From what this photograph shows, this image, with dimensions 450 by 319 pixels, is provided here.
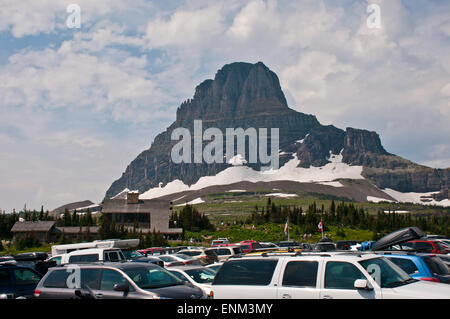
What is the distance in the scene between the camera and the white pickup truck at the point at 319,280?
944 cm

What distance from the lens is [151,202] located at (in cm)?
11756

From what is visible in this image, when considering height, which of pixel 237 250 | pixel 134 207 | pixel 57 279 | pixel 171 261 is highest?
pixel 134 207

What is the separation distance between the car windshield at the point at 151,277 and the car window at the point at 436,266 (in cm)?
681

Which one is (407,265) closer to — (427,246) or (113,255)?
(113,255)

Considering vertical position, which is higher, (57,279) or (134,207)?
(134,207)

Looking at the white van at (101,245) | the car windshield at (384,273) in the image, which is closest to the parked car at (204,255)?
the white van at (101,245)

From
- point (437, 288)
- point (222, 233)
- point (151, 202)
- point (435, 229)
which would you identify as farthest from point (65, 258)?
point (151, 202)

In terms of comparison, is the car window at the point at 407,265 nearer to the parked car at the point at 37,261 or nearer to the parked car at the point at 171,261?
the parked car at the point at 37,261

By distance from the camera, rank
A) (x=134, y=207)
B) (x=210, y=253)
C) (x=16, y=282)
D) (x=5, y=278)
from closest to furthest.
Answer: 1. (x=5, y=278)
2. (x=16, y=282)
3. (x=210, y=253)
4. (x=134, y=207)

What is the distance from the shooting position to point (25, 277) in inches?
609

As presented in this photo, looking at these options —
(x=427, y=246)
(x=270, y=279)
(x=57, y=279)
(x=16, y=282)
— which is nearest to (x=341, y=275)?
(x=270, y=279)

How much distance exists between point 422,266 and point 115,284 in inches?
310
